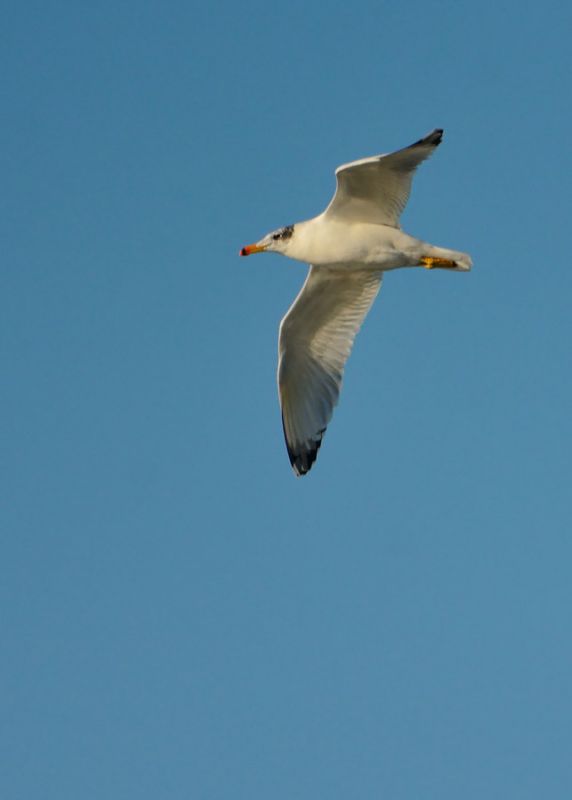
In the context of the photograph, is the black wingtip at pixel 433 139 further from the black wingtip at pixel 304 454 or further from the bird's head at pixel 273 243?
the black wingtip at pixel 304 454

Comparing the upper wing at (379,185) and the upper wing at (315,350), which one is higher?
the upper wing at (379,185)

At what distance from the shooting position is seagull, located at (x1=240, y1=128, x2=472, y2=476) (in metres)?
12.5

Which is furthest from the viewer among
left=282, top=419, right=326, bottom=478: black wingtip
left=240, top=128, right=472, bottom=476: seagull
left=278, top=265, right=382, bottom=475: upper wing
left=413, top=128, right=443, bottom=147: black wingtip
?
left=282, top=419, right=326, bottom=478: black wingtip

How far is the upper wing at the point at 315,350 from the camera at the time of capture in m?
14.0

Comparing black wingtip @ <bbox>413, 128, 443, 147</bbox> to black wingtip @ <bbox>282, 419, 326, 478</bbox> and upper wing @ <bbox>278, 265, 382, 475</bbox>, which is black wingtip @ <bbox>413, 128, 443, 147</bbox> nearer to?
upper wing @ <bbox>278, 265, 382, 475</bbox>

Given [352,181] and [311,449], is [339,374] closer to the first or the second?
[311,449]

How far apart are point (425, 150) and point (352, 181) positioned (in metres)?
0.75

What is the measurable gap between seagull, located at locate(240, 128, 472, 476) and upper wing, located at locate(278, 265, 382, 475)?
10 millimetres

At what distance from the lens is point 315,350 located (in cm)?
1430

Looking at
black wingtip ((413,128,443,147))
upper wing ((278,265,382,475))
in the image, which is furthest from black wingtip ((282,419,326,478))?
black wingtip ((413,128,443,147))

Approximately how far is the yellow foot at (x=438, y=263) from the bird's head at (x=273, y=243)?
1.31 metres

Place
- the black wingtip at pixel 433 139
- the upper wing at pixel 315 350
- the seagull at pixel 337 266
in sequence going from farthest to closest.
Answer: the upper wing at pixel 315 350
the seagull at pixel 337 266
the black wingtip at pixel 433 139

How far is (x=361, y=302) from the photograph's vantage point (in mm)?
14133

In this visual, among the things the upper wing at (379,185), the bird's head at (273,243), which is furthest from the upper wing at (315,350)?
the upper wing at (379,185)
